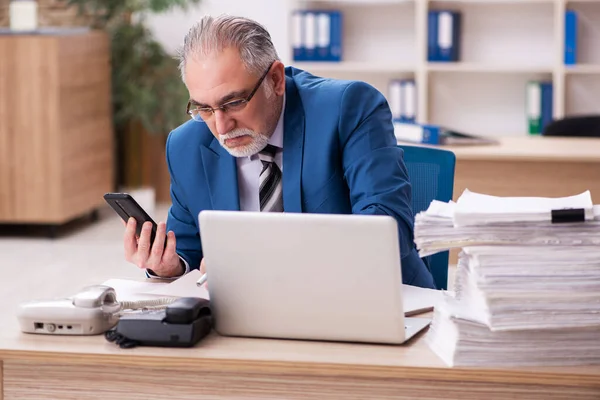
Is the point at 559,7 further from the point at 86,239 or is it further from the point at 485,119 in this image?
the point at 86,239

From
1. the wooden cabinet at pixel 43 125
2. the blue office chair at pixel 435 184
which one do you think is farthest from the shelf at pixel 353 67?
the blue office chair at pixel 435 184

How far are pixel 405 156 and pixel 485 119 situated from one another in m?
3.76

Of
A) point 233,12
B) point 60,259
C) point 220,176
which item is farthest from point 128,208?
point 233,12

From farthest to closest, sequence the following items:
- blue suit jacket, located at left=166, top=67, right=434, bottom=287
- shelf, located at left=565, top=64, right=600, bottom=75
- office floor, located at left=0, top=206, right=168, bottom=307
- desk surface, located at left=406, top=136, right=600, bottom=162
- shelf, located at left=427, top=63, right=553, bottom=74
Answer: shelf, located at left=427, top=63, right=553, bottom=74 < shelf, located at left=565, top=64, right=600, bottom=75 < office floor, located at left=0, top=206, right=168, bottom=307 < desk surface, located at left=406, top=136, right=600, bottom=162 < blue suit jacket, located at left=166, top=67, right=434, bottom=287

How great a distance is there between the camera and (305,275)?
1.42 metres

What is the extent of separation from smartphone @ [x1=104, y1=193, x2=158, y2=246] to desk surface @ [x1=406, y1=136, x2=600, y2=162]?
1981 millimetres

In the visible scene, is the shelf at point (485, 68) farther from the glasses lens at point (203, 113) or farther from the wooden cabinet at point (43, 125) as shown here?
the glasses lens at point (203, 113)

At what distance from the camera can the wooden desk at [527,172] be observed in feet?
11.6

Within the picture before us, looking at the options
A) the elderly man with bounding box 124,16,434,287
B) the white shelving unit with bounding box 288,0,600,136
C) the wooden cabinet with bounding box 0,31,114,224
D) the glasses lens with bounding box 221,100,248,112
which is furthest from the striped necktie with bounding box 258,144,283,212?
the white shelving unit with bounding box 288,0,600,136

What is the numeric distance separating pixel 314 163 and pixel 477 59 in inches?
163

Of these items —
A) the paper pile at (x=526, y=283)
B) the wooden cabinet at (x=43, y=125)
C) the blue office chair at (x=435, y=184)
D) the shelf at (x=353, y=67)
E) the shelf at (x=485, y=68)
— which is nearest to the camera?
the paper pile at (x=526, y=283)

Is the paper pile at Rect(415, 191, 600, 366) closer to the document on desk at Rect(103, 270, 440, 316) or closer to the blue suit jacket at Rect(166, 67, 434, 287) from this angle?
the document on desk at Rect(103, 270, 440, 316)

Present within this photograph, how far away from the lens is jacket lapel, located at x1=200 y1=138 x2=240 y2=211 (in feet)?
6.63

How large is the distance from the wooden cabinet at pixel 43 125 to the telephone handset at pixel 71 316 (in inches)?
157
